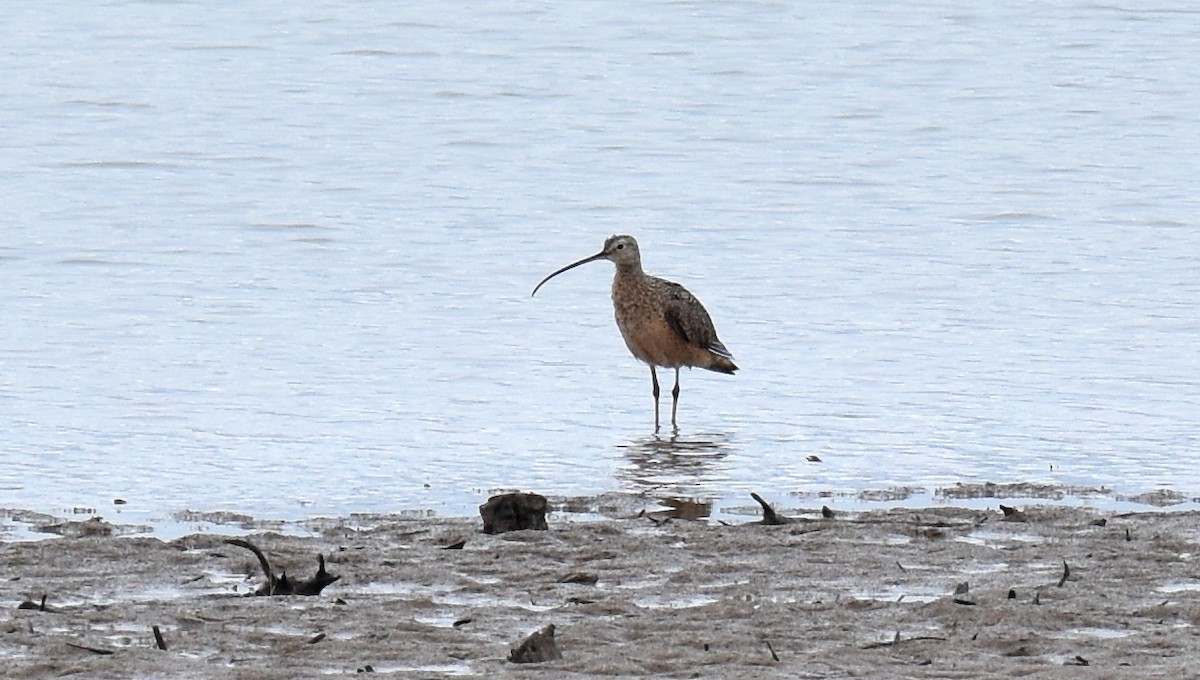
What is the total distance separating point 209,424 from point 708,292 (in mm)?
4898

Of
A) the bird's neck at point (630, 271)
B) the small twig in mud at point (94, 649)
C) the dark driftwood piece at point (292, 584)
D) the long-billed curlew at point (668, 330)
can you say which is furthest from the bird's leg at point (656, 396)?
the small twig in mud at point (94, 649)

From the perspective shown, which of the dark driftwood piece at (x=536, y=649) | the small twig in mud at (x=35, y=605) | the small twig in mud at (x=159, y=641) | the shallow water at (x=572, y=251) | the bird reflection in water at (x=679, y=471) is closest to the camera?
the dark driftwood piece at (x=536, y=649)

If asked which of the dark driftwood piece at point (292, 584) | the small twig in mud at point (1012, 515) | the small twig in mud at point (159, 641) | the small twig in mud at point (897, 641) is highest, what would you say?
the small twig in mud at point (159, 641)

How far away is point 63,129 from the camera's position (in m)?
21.8

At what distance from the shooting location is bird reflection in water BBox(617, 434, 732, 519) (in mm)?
8508

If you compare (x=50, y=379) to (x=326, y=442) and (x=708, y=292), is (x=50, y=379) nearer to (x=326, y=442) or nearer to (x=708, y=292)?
(x=326, y=442)

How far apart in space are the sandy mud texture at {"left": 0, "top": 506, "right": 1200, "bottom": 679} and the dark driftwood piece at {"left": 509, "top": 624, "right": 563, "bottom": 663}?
0.03 metres

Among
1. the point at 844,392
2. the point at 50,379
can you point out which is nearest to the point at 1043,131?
the point at 844,392

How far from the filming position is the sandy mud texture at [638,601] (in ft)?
18.2

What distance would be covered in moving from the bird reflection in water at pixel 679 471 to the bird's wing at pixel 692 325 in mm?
1167

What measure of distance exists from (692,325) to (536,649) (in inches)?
237

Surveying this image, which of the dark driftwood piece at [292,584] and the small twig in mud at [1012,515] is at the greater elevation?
the dark driftwood piece at [292,584]

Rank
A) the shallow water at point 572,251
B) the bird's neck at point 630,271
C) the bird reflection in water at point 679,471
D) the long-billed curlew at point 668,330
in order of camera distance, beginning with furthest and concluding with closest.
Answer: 1. the bird's neck at point 630,271
2. the long-billed curlew at point 668,330
3. the shallow water at point 572,251
4. the bird reflection in water at point 679,471

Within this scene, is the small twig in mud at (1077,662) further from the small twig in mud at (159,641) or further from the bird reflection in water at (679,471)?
the bird reflection in water at (679,471)
